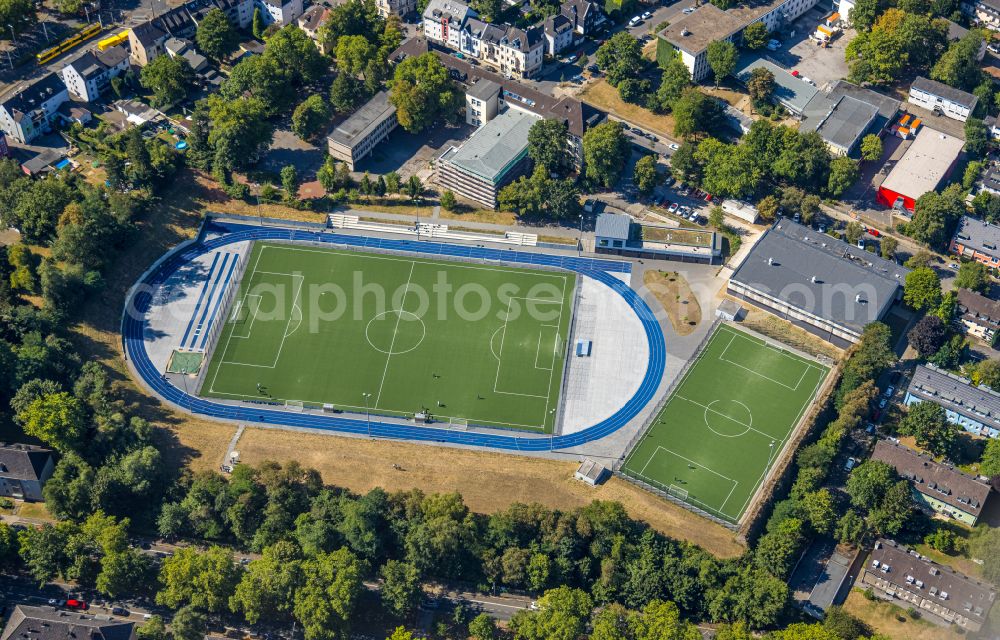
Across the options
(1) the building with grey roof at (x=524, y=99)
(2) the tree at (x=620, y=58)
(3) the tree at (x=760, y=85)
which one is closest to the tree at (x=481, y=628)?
(1) the building with grey roof at (x=524, y=99)

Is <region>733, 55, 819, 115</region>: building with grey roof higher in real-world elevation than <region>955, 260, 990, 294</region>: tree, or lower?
higher

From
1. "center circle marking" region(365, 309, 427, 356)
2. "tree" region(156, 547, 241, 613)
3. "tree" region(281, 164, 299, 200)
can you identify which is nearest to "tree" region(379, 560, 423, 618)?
"tree" region(156, 547, 241, 613)

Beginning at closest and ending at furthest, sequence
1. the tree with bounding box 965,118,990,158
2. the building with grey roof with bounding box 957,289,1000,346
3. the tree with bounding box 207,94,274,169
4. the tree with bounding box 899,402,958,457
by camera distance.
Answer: the tree with bounding box 899,402,958,457 < the building with grey roof with bounding box 957,289,1000,346 < the tree with bounding box 207,94,274,169 < the tree with bounding box 965,118,990,158

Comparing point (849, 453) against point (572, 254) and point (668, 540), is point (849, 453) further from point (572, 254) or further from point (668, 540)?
point (572, 254)

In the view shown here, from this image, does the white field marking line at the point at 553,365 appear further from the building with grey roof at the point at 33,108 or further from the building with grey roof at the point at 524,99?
the building with grey roof at the point at 33,108

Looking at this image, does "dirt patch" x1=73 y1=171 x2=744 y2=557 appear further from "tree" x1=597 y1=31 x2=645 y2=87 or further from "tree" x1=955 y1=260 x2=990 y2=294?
"tree" x1=597 y1=31 x2=645 y2=87

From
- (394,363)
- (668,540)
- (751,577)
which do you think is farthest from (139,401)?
(751,577)
